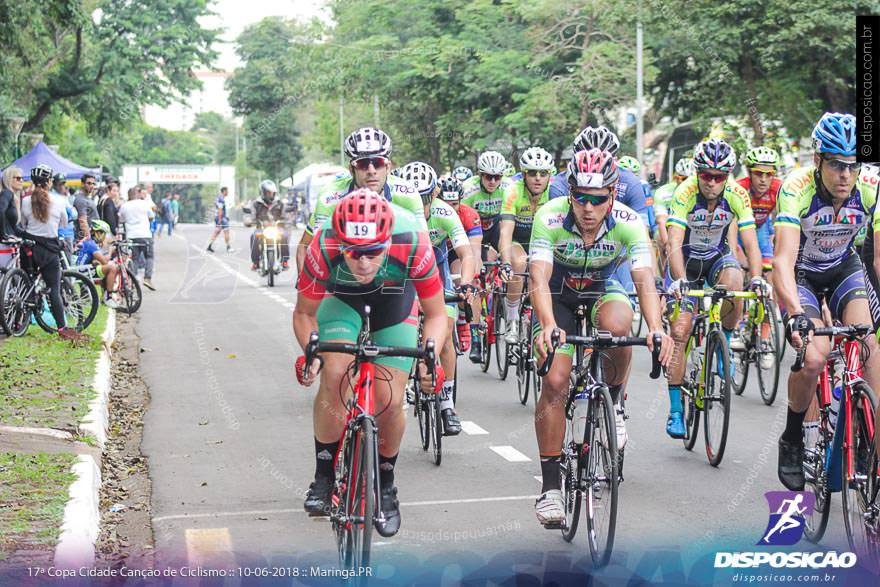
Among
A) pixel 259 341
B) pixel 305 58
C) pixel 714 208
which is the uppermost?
pixel 305 58

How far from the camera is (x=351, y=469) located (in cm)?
555

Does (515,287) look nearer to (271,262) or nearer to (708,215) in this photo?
(708,215)

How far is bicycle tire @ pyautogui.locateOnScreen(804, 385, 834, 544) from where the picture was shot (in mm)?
6355

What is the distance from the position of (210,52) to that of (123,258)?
63.9 feet

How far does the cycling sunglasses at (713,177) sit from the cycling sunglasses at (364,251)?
428cm

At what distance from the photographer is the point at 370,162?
8367 mm

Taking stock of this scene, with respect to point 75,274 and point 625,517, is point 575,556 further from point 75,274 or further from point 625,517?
point 75,274

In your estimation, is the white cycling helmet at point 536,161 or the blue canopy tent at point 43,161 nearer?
the white cycling helmet at point 536,161

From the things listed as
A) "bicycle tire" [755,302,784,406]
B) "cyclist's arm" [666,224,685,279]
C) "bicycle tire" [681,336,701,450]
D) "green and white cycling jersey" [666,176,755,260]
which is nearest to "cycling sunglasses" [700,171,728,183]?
"green and white cycling jersey" [666,176,755,260]

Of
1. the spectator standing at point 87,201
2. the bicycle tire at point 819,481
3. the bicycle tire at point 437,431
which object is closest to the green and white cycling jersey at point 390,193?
the bicycle tire at point 437,431

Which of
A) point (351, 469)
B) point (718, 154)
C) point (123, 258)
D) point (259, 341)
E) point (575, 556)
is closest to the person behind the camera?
point (351, 469)

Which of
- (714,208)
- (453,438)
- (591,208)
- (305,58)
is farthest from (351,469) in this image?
(305,58)

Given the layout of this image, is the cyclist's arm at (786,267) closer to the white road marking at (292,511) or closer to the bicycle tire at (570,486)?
the bicycle tire at (570,486)

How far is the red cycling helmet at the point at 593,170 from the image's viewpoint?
6531mm
